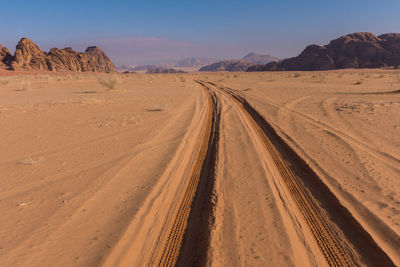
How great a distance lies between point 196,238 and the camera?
3.18 meters

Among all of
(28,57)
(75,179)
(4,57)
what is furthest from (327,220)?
(4,57)

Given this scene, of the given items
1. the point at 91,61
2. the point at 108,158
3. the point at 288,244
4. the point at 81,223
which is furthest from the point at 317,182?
the point at 91,61

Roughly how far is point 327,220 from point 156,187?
10.1ft

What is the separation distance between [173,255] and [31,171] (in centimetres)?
438

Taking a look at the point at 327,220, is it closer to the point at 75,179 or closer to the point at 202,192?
the point at 202,192

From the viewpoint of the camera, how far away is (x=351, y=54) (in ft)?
259

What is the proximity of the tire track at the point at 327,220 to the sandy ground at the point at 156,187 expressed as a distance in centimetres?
16

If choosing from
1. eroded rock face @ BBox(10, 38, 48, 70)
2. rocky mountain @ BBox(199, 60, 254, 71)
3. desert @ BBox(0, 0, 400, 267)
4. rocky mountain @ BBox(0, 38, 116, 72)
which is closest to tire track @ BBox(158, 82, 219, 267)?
desert @ BBox(0, 0, 400, 267)

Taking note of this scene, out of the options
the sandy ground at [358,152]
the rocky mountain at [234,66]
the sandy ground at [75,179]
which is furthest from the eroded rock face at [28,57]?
the rocky mountain at [234,66]

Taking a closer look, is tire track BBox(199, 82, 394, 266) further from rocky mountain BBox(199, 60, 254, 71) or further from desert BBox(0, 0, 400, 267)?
rocky mountain BBox(199, 60, 254, 71)

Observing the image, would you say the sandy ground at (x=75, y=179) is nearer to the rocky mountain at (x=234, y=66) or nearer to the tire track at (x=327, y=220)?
the tire track at (x=327, y=220)

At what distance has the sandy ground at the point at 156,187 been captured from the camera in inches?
117

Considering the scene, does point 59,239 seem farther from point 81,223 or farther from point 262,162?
point 262,162

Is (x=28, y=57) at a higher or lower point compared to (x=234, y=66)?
lower
